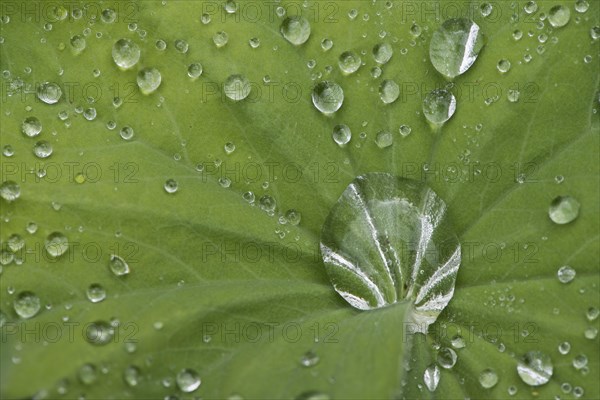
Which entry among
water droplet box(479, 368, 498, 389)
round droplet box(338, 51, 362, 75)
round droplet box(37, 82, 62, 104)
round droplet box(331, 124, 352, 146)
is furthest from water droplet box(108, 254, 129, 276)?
water droplet box(479, 368, 498, 389)

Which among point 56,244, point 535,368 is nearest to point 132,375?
point 56,244

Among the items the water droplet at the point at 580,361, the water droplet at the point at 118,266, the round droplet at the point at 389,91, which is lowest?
the water droplet at the point at 580,361

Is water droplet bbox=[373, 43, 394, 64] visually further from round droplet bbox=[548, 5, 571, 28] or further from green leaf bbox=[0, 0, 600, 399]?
round droplet bbox=[548, 5, 571, 28]

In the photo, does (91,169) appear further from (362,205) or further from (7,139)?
(362,205)

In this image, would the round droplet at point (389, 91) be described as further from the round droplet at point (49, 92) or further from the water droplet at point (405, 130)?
the round droplet at point (49, 92)

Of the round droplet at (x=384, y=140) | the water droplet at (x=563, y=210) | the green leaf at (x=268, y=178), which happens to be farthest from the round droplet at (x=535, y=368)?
the round droplet at (x=384, y=140)

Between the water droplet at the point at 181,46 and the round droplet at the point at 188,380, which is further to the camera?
the water droplet at the point at 181,46
